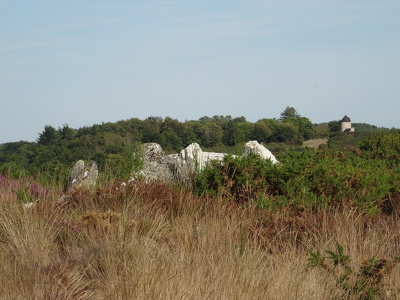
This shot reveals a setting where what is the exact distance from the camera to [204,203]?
782 centimetres

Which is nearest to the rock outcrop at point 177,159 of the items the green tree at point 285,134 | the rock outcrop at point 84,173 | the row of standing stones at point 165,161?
the row of standing stones at point 165,161

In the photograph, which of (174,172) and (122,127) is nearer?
(174,172)

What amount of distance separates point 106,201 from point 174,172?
3.81 meters

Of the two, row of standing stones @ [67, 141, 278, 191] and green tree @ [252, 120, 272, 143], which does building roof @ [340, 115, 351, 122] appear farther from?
row of standing stones @ [67, 141, 278, 191]

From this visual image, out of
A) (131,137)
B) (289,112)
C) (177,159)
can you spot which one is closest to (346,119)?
(289,112)

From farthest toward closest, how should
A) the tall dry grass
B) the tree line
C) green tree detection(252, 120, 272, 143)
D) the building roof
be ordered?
the building roof < green tree detection(252, 120, 272, 143) < the tree line < the tall dry grass

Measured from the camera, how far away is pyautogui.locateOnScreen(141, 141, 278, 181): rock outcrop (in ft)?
35.1

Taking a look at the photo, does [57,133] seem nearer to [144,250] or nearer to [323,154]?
[323,154]

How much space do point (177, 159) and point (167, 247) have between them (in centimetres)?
576

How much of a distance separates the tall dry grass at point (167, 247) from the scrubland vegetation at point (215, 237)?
2 centimetres

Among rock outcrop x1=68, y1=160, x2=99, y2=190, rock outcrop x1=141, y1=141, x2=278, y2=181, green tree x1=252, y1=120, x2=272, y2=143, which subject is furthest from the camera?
green tree x1=252, y1=120, x2=272, y2=143

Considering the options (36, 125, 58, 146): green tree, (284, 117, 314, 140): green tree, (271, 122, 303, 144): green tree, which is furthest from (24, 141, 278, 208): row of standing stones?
(284, 117, 314, 140): green tree

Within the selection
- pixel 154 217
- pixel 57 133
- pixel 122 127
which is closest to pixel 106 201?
pixel 154 217

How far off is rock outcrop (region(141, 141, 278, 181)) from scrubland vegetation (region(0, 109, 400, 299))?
94 centimetres
